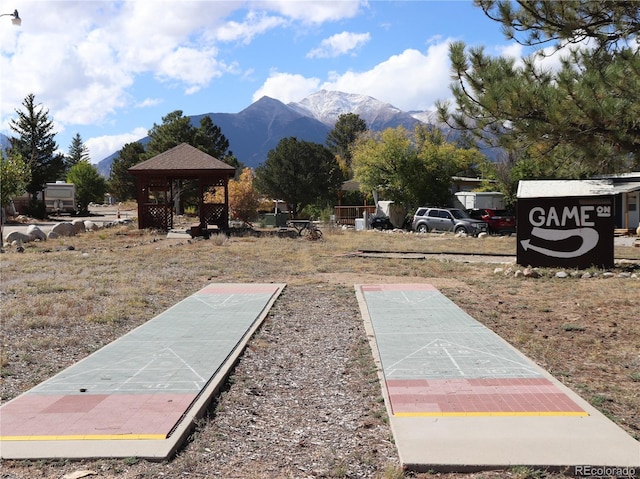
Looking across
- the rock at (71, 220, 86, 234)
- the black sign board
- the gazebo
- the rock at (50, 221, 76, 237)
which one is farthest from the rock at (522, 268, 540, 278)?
the rock at (71, 220, 86, 234)

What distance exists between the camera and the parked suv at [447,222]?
1229 inches

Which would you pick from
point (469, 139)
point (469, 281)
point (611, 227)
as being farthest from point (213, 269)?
point (611, 227)

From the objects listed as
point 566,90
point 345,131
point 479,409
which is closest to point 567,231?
point 566,90

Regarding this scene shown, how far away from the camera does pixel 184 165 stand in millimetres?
29438

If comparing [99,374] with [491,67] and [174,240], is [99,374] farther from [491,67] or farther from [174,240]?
[174,240]

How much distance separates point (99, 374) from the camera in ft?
22.1

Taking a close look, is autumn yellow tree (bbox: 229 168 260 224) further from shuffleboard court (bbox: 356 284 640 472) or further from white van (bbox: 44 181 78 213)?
shuffleboard court (bbox: 356 284 640 472)

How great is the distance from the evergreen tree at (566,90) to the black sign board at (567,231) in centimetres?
485

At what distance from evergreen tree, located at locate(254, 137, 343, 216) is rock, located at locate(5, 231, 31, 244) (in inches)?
1020

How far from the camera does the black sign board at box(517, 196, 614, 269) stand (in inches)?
622

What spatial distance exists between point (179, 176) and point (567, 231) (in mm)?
20123

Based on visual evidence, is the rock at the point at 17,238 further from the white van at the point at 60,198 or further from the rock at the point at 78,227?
the white van at the point at 60,198

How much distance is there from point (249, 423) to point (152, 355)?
8.44 ft

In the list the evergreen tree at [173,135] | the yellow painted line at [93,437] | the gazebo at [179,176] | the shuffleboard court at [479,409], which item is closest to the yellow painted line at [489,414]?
the shuffleboard court at [479,409]
